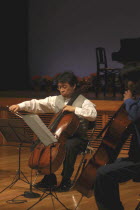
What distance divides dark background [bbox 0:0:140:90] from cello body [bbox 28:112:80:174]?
5.68 meters

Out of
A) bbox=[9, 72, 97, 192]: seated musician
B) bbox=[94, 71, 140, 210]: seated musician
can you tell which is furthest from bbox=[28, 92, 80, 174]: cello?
bbox=[94, 71, 140, 210]: seated musician

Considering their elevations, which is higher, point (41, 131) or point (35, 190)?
point (41, 131)

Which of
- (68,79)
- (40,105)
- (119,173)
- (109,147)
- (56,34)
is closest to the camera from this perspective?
(119,173)

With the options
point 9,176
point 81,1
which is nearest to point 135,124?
point 9,176

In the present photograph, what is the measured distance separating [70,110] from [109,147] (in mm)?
1147

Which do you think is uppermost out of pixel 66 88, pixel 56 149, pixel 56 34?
pixel 56 34

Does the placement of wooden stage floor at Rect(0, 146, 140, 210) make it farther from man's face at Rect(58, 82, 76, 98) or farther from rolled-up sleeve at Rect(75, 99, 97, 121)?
man's face at Rect(58, 82, 76, 98)

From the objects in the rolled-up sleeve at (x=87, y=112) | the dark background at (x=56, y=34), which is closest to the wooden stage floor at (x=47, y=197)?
the rolled-up sleeve at (x=87, y=112)

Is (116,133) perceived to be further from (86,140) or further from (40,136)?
(86,140)

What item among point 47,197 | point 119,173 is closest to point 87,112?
point 47,197

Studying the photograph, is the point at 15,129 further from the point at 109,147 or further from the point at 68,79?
the point at 109,147

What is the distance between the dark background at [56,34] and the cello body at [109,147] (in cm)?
661

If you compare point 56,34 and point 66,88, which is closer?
point 66,88

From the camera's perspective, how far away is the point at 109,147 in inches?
118
